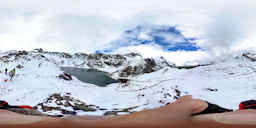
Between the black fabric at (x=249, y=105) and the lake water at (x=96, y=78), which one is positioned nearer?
the black fabric at (x=249, y=105)

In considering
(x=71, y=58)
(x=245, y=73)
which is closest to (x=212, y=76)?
(x=245, y=73)

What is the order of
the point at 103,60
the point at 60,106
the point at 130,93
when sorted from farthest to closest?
1. the point at 103,60
2. the point at 130,93
3. the point at 60,106

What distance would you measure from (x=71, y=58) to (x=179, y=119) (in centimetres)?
17279

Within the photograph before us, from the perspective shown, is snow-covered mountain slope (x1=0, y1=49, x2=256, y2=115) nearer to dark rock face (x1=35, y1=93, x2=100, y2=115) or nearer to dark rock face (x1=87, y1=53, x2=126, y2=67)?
dark rock face (x1=35, y1=93, x2=100, y2=115)

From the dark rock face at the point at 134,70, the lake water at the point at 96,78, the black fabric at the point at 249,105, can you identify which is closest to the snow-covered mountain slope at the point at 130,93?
the black fabric at the point at 249,105

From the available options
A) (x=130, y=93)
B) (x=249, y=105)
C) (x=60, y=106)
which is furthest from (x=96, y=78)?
(x=249, y=105)

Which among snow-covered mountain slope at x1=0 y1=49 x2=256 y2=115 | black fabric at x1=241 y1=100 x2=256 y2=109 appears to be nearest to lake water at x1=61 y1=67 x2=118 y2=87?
snow-covered mountain slope at x1=0 y1=49 x2=256 y2=115

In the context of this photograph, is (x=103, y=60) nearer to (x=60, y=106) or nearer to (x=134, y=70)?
(x=134, y=70)

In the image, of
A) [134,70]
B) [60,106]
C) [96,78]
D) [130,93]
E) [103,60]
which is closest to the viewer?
[60,106]

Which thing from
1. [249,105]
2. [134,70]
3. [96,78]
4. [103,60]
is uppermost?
[103,60]

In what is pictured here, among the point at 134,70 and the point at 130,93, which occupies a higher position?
the point at 134,70

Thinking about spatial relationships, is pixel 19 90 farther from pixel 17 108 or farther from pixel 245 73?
pixel 245 73

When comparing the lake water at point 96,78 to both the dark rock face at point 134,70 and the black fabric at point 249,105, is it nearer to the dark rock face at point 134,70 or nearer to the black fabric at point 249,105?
the dark rock face at point 134,70

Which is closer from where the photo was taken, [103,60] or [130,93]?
[130,93]
